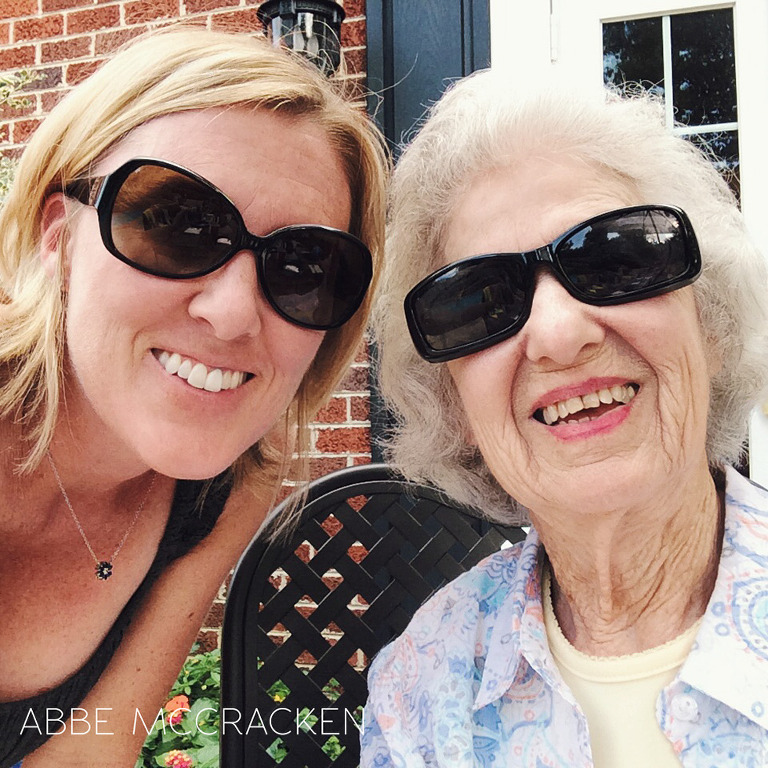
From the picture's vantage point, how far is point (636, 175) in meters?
1.22

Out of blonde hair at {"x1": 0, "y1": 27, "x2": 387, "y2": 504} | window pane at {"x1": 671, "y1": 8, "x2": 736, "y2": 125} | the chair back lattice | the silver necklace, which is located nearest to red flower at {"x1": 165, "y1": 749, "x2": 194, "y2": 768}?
the chair back lattice

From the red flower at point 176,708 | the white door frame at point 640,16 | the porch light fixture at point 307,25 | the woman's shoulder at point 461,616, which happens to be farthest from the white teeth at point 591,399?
the porch light fixture at point 307,25

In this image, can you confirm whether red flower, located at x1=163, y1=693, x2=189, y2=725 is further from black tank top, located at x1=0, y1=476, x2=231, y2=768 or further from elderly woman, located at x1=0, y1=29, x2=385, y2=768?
black tank top, located at x1=0, y1=476, x2=231, y2=768

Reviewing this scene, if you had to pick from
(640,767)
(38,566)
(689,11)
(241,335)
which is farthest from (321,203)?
(689,11)

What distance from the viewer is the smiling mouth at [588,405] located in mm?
1146

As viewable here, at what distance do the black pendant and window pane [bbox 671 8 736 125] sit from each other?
2545mm

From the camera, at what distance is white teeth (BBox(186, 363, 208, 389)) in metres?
1.26

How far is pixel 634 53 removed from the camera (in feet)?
9.31

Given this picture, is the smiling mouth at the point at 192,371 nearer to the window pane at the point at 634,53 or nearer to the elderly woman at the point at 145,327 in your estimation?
the elderly woman at the point at 145,327

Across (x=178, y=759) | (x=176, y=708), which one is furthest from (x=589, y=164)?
(x=178, y=759)

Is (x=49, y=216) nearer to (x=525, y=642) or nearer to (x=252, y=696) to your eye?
(x=252, y=696)

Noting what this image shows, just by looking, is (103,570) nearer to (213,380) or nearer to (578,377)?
(213,380)

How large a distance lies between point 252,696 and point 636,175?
4.20ft

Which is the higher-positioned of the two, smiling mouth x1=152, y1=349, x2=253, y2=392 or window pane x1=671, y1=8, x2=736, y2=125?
window pane x1=671, y1=8, x2=736, y2=125
